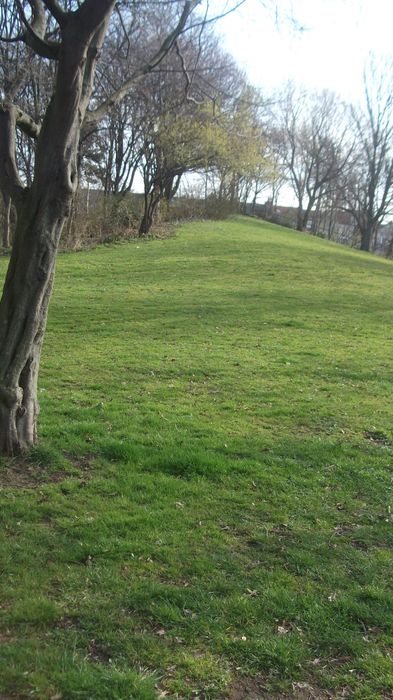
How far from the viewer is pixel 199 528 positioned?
14.5ft

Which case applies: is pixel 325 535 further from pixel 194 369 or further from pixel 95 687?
pixel 194 369

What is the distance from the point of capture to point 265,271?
815 inches

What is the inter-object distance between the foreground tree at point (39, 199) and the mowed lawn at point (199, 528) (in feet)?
2.30

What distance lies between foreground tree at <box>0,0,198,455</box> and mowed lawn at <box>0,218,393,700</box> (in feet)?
2.30

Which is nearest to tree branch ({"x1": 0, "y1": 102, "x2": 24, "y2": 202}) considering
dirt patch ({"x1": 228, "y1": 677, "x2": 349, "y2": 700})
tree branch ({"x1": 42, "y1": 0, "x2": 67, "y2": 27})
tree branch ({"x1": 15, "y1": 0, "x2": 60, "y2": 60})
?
tree branch ({"x1": 15, "y1": 0, "x2": 60, "y2": 60})

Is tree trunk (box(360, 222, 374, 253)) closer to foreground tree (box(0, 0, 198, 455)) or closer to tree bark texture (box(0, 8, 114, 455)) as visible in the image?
foreground tree (box(0, 0, 198, 455))

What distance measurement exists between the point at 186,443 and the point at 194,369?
3204 mm

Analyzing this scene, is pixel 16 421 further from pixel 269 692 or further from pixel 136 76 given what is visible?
pixel 136 76

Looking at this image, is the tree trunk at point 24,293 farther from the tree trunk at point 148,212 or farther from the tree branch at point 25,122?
the tree trunk at point 148,212

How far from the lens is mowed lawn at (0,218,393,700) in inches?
120

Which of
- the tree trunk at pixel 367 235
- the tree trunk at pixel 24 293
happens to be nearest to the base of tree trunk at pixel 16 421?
the tree trunk at pixel 24 293

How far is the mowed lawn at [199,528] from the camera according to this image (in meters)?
3.06

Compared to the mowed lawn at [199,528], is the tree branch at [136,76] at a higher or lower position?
higher

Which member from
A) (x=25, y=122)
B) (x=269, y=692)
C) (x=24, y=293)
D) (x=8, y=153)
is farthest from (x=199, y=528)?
(x=25, y=122)
